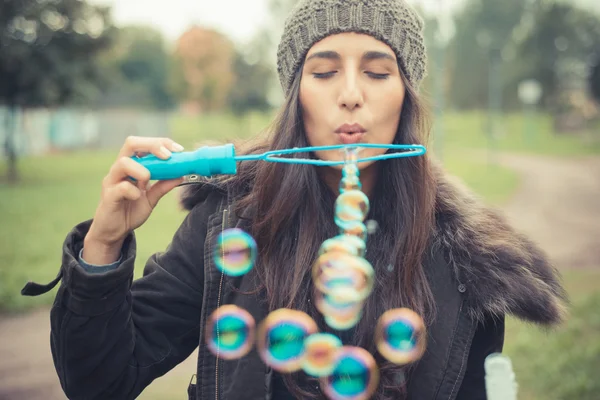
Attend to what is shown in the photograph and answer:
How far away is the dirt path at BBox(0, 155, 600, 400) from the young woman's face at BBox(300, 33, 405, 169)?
98.2 inches

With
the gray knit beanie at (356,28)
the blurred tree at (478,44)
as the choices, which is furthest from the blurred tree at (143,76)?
the gray knit beanie at (356,28)

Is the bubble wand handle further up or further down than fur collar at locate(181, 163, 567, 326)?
further up

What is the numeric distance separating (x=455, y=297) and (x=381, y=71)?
798 millimetres

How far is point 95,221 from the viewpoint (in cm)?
157

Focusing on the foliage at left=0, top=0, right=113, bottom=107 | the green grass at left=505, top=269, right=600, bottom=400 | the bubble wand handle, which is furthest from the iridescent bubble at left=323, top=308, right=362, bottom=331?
the foliage at left=0, top=0, right=113, bottom=107

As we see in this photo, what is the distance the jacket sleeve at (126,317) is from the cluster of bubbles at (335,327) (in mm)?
165

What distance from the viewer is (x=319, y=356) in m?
1.80

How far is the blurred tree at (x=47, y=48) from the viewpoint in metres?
16.0

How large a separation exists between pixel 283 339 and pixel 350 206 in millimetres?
469

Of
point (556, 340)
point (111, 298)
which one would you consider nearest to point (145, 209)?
point (111, 298)

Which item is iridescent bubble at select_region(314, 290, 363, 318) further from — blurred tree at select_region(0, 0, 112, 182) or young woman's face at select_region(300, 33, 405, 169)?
blurred tree at select_region(0, 0, 112, 182)

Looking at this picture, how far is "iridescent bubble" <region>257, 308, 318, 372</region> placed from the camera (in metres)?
1.77

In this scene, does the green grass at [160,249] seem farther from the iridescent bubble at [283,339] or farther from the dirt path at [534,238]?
the iridescent bubble at [283,339]

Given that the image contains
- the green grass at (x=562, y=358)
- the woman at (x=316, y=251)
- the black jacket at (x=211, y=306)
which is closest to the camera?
the black jacket at (x=211, y=306)
